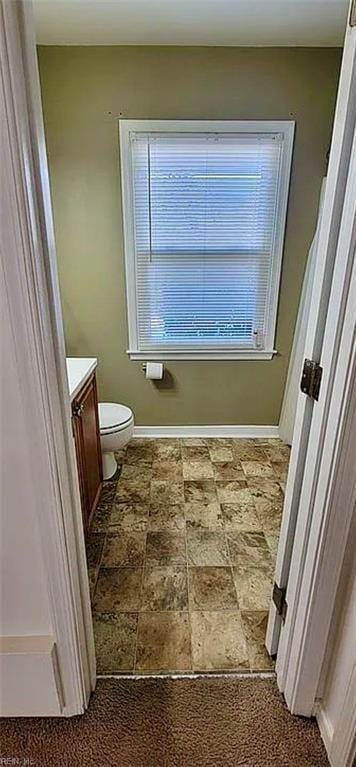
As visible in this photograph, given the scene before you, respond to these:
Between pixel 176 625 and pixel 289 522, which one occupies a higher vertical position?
pixel 289 522

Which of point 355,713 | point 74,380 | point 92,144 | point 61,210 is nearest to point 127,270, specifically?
point 61,210

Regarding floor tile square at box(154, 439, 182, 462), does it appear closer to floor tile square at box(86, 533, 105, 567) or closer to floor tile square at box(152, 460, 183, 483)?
floor tile square at box(152, 460, 183, 483)

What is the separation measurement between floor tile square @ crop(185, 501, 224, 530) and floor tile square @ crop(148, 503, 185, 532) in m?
0.04

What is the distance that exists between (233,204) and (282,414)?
58.4 inches

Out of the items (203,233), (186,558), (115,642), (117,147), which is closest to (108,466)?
(186,558)

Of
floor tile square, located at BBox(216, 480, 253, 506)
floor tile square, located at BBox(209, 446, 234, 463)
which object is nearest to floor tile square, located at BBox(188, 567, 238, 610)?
floor tile square, located at BBox(216, 480, 253, 506)

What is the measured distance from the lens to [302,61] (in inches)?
97.8

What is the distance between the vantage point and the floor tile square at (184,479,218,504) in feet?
8.07

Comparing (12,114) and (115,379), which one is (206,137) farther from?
(12,114)

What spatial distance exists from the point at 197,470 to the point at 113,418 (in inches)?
26.2

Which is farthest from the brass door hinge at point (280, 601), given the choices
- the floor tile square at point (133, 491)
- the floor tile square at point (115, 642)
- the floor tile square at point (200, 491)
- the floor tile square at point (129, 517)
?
the floor tile square at point (133, 491)

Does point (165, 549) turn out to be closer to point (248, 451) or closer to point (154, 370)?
point (248, 451)

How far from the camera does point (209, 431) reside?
3229 millimetres

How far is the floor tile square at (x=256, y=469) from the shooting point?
107 inches
